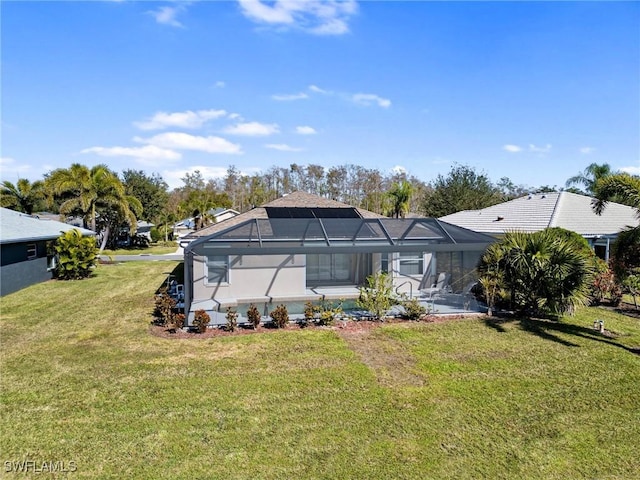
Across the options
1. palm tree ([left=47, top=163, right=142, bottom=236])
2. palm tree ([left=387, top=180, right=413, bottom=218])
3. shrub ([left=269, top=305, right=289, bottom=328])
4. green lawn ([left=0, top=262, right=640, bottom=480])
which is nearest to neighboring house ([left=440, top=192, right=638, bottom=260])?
palm tree ([left=387, top=180, right=413, bottom=218])

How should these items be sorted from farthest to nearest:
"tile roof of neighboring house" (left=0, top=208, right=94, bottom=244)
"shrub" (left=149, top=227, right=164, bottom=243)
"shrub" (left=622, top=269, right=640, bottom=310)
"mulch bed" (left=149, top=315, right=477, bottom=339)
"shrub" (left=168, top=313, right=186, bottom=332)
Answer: "shrub" (left=149, top=227, right=164, bottom=243), "tile roof of neighboring house" (left=0, top=208, right=94, bottom=244), "shrub" (left=622, top=269, right=640, bottom=310), "shrub" (left=168, top=313, right=186, bottom=332), "mulch bed" (left=149, top=315, right=477, bottom=339)

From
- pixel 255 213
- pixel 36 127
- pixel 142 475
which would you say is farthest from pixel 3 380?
pixel 36 127

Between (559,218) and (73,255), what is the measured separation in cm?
2794

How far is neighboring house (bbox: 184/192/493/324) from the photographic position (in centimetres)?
1348

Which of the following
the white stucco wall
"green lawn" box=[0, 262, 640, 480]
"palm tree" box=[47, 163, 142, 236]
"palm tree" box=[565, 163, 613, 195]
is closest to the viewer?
"green lawn" box=[0, 262, 640, 480]

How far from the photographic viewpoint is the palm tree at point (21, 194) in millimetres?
40656

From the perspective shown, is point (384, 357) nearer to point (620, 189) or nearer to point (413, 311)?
point (413, 311)

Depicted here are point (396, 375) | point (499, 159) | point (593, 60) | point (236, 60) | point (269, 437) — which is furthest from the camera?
point (499, 159)

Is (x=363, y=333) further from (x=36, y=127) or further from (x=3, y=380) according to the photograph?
(x=36, y=127)

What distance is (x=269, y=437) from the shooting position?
5.79 metres

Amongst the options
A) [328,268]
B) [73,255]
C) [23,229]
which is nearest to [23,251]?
[23,229]

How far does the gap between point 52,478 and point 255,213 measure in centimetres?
1610

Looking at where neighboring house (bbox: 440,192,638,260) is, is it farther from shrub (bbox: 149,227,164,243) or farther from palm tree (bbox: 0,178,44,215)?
palm tree (bbox: 0,178,44,215)
